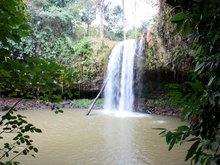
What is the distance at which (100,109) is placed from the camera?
1067 centimetres

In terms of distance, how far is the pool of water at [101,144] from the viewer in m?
4.19

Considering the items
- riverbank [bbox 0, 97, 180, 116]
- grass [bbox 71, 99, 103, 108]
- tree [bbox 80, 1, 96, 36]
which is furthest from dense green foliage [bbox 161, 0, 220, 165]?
tree [bbox 80, 1, 96, 36]

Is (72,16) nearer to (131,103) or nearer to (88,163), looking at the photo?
(131,103)

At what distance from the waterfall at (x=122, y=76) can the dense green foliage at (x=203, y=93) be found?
9.29 metres

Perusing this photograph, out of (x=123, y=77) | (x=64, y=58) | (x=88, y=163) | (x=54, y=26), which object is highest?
(x=54, y=26)

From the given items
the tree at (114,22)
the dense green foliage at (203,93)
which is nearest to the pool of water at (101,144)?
the dense green foliage at (203,93)

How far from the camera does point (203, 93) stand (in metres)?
0.87

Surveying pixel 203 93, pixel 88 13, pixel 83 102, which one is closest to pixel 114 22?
pixel 88 13

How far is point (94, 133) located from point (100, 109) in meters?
4.54

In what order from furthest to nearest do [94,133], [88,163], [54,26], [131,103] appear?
[54,26]
[131,103]
[94,133]
[88,163]

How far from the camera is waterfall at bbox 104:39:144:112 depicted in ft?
34.4

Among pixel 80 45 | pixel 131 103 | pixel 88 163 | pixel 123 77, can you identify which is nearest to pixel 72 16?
pixel 80 45

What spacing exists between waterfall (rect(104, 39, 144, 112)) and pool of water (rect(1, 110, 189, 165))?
2.81m

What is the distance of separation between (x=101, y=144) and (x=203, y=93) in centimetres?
445
